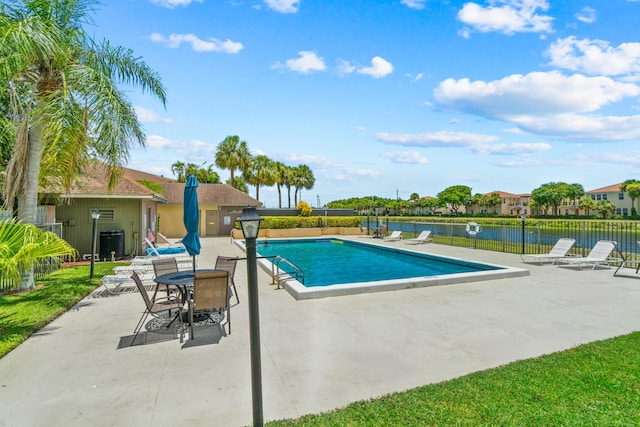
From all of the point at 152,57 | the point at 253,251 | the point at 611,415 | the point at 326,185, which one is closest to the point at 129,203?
the point at 152,57

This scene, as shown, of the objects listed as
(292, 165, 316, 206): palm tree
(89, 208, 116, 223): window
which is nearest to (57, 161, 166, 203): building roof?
(89, 208, 116, 223): window

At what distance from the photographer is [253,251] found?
254cm

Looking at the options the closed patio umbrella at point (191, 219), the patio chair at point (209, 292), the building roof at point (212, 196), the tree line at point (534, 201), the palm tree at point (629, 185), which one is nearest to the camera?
the patio chair at point (209, 292)

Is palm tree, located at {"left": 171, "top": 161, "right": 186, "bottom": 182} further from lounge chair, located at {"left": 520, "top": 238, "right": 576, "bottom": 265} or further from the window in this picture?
lounge chair, located at {"left": 520, "top": 238, "right": 576, "bottom": 265}

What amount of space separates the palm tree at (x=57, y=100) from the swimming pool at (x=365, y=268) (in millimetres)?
5384

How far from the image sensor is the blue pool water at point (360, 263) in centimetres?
1138

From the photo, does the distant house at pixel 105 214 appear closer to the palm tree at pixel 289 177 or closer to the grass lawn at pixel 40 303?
the grass lawn at pixel 40 303

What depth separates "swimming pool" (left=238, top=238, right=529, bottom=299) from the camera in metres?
7.93

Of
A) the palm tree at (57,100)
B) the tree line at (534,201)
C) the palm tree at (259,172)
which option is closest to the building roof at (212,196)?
the tree line at (534,201)

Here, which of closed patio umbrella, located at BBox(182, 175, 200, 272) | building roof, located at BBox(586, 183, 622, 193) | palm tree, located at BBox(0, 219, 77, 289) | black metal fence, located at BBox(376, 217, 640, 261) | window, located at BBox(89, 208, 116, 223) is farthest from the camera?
building roof, located at BBox(586, 183, 622, 193)

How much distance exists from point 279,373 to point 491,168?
3195 cm

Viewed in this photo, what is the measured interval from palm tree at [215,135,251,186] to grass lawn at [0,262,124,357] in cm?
2985

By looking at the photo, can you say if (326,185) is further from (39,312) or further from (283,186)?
(39,312)

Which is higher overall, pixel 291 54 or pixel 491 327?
pixel 291 54
